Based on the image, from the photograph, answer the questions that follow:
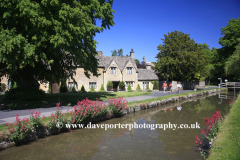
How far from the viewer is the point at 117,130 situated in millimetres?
10031

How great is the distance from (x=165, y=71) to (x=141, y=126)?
3153cm

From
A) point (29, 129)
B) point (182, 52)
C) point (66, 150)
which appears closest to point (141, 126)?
point (66, 150)

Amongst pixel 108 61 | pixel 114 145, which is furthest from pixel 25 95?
pixel 108 61

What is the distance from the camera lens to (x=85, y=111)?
33.7 ft

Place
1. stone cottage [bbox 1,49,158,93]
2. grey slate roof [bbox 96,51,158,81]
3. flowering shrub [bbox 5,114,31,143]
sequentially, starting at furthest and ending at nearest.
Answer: grey slate roof [bbox 96,51,158,81], stone cottage [bbox 1,49,158,93], flowering shrub [bbox 5,114,31,143]

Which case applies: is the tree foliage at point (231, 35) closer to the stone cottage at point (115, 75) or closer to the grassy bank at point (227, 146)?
→ the stone cottage at point (115, 75)

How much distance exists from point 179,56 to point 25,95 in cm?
3134

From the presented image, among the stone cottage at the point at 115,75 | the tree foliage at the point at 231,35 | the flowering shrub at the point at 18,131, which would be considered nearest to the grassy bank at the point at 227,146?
the flowering shrub at the point at 18,131

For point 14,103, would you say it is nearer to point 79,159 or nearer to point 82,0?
point 82,0

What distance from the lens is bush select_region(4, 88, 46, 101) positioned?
1625 cm

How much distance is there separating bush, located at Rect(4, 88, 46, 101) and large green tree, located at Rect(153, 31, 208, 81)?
2810 cm

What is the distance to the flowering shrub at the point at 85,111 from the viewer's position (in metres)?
9.89

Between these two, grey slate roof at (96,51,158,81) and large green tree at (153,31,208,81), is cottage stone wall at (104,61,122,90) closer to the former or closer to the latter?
grey slate roof at (96,51,158,81)

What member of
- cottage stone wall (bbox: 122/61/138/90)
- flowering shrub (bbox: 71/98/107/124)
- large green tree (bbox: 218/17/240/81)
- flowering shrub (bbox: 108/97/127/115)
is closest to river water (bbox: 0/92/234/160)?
flowering shrub (bbox: 71/98/107/124)
